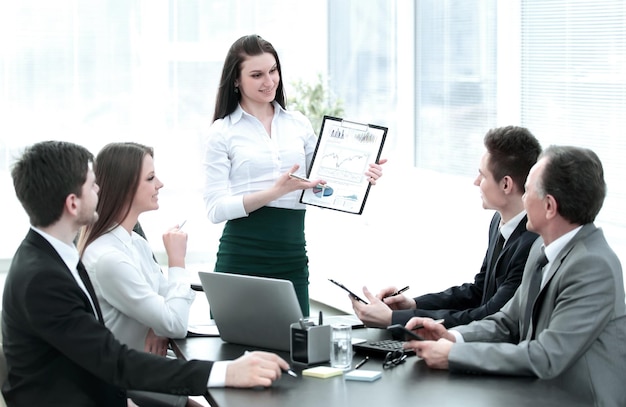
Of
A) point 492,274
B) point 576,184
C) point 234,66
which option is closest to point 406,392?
point 576,184

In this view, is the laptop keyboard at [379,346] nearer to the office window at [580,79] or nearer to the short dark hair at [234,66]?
the short dark hair at [234,66]

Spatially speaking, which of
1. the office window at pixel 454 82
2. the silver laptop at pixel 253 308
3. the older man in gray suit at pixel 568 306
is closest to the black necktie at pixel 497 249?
the older man in gray suit at pixel 568 306

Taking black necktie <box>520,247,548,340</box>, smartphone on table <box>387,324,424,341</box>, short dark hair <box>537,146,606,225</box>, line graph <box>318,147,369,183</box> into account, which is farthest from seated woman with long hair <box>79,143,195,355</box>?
short dark hair <box>537,146,606,225</box>

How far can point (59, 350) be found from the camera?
218 cm

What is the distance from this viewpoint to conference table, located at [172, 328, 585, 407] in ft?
6.77

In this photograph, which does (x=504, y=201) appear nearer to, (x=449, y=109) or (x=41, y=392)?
(x=41, y=392)

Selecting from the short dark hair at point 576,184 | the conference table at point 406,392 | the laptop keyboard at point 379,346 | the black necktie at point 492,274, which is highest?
the short dark hair at point 576,184

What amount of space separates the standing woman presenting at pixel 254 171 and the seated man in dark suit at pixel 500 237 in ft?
2.04

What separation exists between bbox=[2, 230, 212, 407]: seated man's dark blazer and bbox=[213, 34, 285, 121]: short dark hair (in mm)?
1430

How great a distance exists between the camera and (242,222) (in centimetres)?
348

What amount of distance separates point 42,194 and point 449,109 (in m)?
3.46

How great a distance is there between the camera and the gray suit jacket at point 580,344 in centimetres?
220

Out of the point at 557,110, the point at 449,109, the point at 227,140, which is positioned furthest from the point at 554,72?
the point at 227,140

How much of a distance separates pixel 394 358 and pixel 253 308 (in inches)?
17.5
